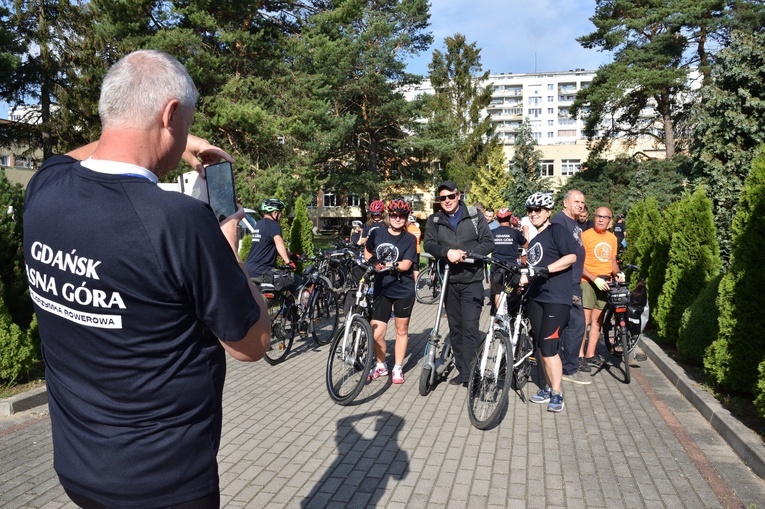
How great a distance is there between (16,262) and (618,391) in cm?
700

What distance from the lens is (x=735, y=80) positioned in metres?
18.6

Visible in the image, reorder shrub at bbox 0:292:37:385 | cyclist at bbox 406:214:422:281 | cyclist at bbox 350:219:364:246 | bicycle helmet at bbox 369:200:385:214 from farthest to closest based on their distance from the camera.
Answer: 1. cyclist at bbox 350:219:364:246
2. bicycle helmet at bbox 369:200:385:214
3. cyclist at bbox 406:214:422:281
4. shrub at bbox 0:292:37:385

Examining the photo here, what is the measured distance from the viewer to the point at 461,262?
6.49 m

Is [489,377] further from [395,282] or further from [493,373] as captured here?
[395,282]

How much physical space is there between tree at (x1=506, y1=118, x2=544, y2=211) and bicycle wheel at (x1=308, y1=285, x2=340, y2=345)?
3038 centimetres

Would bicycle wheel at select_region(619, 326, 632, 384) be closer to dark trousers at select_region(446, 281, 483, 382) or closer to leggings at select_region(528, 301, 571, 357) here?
leggings at select_region(528, 301, 571, 357)

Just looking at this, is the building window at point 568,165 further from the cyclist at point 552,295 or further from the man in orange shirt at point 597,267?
the cyclist at point 552,295

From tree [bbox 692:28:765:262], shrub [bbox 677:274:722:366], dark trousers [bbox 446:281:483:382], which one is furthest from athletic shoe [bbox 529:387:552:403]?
tree [bbox 692:28:765:262]

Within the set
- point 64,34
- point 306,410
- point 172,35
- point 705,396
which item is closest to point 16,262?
point 306,410

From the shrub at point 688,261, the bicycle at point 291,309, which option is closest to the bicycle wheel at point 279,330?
the bicycle at point 291,309

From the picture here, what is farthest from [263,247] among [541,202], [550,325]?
[550,325]

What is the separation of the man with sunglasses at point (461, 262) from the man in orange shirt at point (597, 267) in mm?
1851

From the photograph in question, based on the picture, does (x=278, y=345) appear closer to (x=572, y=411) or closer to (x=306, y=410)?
(x=306, y=410)

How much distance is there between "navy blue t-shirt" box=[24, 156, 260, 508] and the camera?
4.96ft
